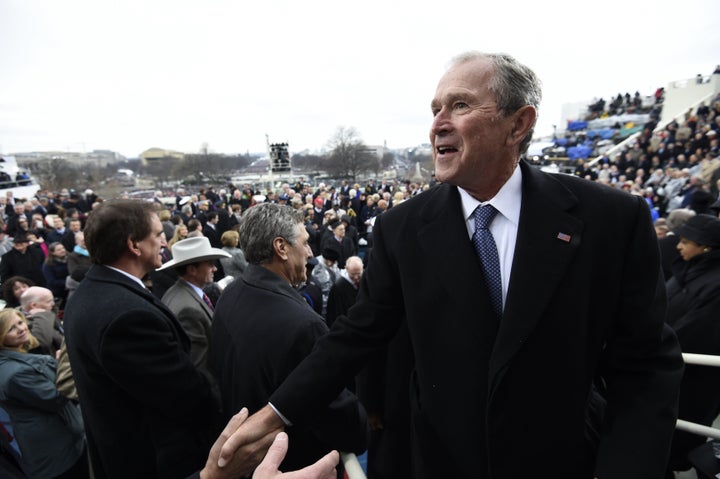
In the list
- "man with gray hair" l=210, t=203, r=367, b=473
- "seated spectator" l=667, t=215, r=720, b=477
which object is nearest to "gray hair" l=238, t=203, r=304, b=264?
"man with gray hair" l=210, t=203, r=367, b=473

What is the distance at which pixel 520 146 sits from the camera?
153 cm

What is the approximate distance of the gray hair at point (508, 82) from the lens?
1.39 m

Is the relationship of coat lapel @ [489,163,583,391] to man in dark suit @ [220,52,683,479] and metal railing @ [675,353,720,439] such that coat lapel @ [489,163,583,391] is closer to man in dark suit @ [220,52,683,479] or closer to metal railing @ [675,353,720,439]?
man in dark suit @ [220,52,683,479]

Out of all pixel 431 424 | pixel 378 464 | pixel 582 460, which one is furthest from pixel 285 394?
pixel 582 460

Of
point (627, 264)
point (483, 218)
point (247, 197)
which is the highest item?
point (483, 218)

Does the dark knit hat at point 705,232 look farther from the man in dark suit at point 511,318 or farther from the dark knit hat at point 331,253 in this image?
the dark knit hat at point 331,253

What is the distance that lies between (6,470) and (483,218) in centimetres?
189

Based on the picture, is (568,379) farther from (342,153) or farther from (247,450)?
(342,153)

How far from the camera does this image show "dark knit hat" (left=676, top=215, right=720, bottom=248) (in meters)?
2.99

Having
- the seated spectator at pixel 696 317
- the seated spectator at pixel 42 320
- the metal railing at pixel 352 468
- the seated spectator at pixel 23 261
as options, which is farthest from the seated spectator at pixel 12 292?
the seated spectator at pixel 696 317

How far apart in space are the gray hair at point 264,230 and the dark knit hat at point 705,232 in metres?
3.03

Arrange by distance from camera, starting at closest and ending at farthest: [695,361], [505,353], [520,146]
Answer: [505,353] < [520,146] < [695,361]

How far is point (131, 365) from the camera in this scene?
6.25ft

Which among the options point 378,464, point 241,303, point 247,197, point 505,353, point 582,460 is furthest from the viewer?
point 247,197
